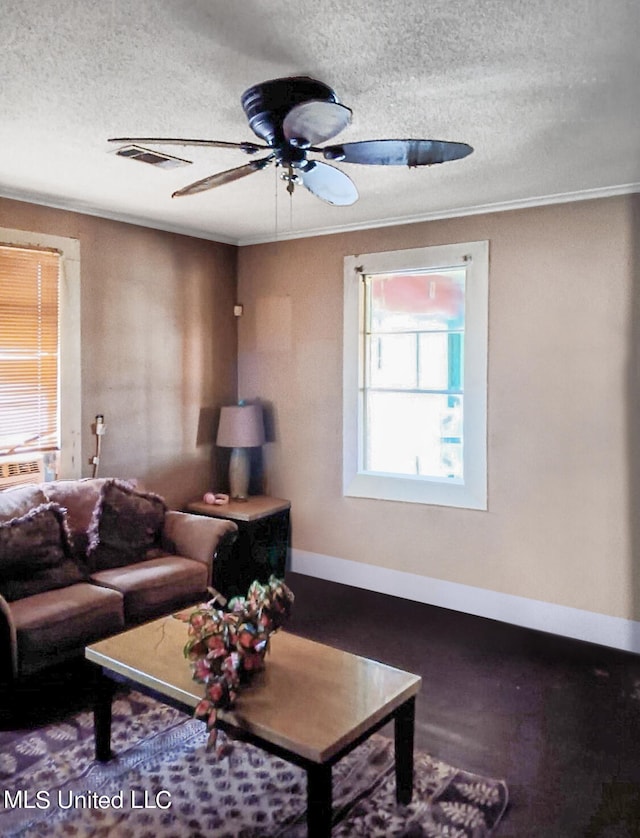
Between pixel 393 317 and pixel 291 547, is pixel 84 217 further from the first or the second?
pixel 291 547

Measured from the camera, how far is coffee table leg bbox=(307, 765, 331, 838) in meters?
1.97

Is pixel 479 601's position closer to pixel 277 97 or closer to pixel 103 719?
pixel 103 719

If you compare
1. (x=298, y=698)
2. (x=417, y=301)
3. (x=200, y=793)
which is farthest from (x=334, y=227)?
(x=200, y=793)

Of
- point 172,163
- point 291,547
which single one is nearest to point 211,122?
point 172,163

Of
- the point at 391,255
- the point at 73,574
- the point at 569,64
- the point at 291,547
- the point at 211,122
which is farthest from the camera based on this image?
the point at 291,547

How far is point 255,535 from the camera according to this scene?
15.2 feet

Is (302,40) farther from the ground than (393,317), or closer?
farther from the ground

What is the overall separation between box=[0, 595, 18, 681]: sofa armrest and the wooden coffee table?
478 millimetres

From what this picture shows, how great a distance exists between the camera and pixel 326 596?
456cm

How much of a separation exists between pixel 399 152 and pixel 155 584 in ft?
8.22

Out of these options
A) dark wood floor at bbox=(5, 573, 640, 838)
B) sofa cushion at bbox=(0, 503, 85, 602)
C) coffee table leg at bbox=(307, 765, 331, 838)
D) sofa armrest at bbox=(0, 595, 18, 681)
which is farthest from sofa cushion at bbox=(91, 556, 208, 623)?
coffee table leg at bbox=(307, 765, 331, 838)

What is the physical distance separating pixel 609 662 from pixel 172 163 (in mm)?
3385

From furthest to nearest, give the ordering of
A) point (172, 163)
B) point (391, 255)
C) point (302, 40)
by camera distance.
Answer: point (391, 255) → point (172, 163) → point (302, 40)

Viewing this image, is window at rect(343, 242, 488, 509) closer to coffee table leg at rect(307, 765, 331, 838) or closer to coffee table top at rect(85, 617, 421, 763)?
coffee table top at rect(85, 617, 421, 763)
